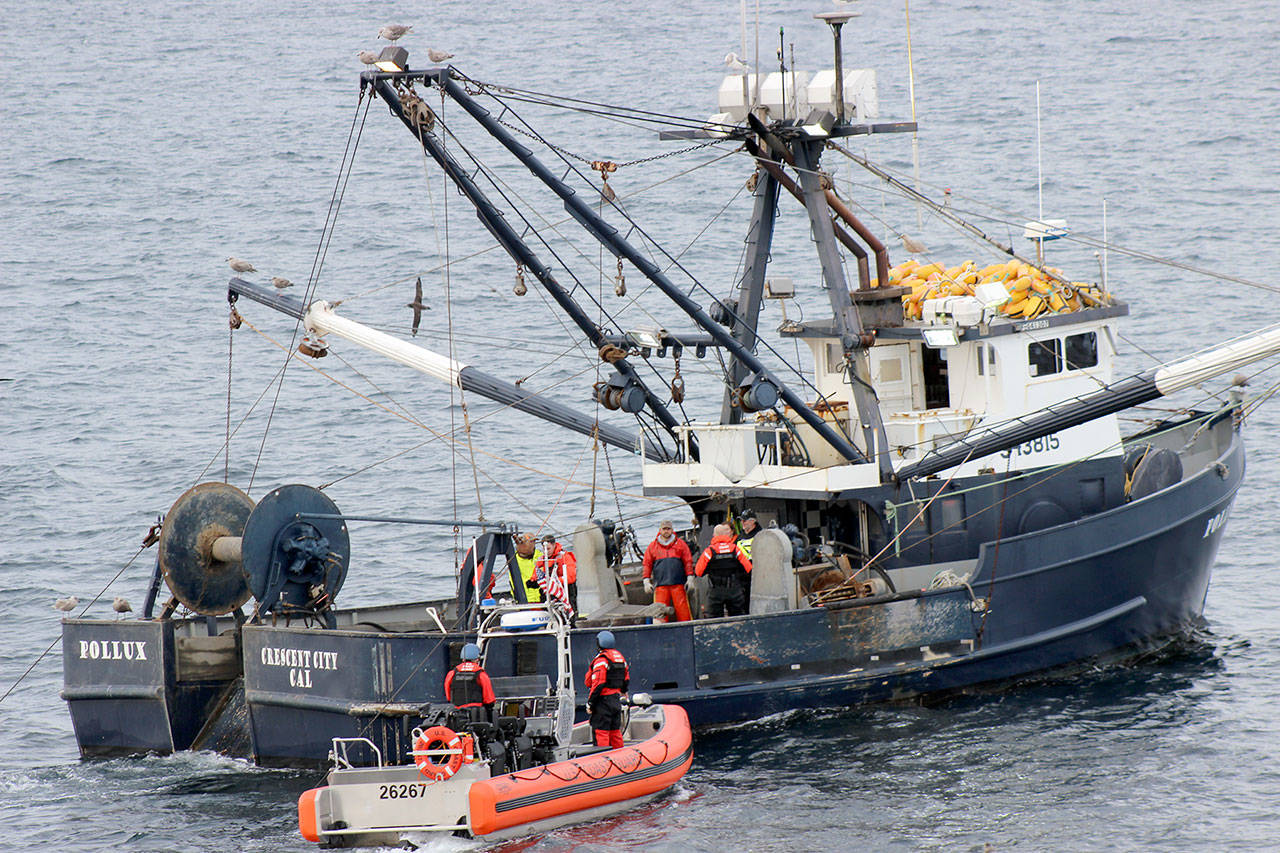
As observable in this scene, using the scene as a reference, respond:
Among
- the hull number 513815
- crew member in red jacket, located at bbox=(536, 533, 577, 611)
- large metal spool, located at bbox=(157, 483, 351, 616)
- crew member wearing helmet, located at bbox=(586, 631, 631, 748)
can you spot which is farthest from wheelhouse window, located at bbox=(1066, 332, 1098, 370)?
large metal spool, located at bbox=(157, 483, 351, 616)

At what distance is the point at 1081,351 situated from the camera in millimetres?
21469

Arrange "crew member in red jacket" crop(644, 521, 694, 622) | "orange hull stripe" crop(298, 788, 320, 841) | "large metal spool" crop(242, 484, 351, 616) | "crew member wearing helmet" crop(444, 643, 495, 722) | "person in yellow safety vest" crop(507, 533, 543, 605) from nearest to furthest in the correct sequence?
"orange hull stripe" crop(298, 788, 320, 841), "crew member wearing helmet" crop(444, 643, 495, 722), "large metal spool" crop(242, 484, 351, 616), "person in yellow safety vest" crop(507, 533, 543, 605), "crew member in red jacket" crop(644, 521, 694, 622)

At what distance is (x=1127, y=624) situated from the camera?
20.6 metres

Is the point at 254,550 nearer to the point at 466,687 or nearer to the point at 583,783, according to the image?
the point at 466,687

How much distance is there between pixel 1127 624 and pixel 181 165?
126 ft

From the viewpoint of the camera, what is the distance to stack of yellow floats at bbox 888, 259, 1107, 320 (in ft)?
69.0

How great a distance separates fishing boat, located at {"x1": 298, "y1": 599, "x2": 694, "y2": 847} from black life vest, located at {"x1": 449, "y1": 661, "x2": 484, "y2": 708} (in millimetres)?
167

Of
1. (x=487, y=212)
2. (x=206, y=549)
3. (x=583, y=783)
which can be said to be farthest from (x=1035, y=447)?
(x=206, y=549)

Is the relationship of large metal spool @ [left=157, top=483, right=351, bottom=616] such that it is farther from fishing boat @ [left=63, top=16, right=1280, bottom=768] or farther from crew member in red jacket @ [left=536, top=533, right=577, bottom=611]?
crew member in red jacket @ [left=536, top=533, right=577, bottom=611]

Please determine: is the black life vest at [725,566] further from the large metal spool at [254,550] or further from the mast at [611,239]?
the large metal spool at [254,550]

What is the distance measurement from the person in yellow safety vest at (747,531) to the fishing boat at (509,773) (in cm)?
245

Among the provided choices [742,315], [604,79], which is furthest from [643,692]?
[604,79]

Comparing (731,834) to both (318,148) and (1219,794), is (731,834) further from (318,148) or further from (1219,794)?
(318,148)

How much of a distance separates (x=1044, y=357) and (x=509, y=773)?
8.75 meters
